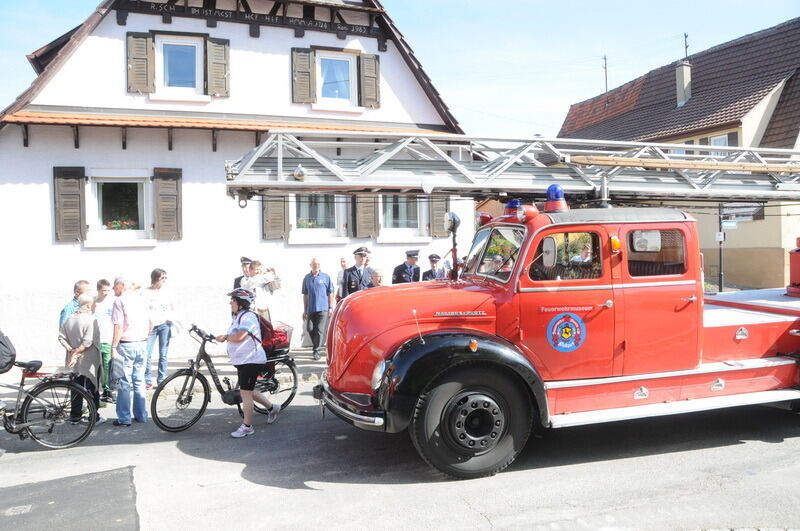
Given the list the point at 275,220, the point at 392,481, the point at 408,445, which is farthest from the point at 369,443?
the point at 275,220

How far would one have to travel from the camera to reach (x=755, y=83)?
23.2m

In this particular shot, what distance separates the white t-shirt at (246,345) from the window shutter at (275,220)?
20.4 ft

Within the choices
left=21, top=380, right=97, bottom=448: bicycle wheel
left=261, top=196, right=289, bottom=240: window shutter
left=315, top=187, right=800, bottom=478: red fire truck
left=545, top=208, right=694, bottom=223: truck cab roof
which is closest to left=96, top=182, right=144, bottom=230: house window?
left=261, top=196, right=289, bottom=240: window shutter

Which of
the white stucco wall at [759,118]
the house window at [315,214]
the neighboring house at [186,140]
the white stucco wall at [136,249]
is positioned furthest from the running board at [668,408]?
the white stucco wall at [759,118]

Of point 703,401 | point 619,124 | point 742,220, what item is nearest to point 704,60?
point 619,124

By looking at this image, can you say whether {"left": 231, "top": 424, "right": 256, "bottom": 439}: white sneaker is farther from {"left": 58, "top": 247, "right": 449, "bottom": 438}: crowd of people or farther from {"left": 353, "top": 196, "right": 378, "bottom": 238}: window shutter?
{"left": 353, "top": 196, "right": 378, "bottom": 238}: window shutter

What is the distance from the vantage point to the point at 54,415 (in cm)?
647

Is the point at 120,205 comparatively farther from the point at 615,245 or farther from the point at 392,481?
the point at 615,245

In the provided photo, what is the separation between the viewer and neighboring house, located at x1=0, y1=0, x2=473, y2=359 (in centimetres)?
1152

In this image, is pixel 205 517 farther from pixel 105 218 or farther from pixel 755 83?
pixel 755 83

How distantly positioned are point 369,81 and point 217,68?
10.2ft

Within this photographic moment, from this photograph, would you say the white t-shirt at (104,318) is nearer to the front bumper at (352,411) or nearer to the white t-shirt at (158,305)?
the white t-shirt at (158,305)

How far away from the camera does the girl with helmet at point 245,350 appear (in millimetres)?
6492

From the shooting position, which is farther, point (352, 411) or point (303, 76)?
point (303, 76)
